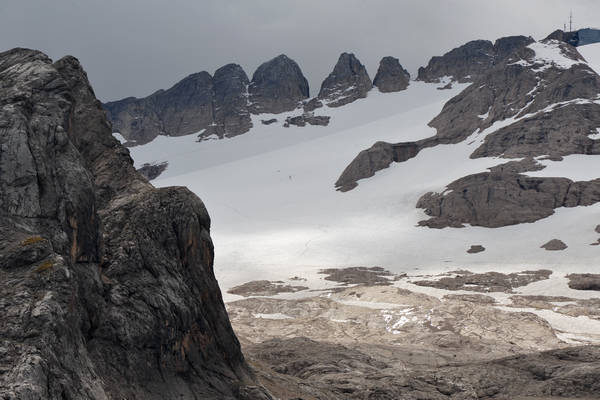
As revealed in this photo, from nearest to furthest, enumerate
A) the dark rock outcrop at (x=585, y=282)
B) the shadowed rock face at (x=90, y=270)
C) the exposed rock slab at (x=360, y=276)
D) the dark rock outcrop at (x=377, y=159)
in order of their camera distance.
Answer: the shadowed rock face at (x=90, y=270) → the dark rock outcrop at (x=585, y=282) → the exposed rock slab at (x=360, y=276) → the dark rock outcrop at (x=377, y=159)

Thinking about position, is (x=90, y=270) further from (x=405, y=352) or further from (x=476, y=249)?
(x=476, y=249)

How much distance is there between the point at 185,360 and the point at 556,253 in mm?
76834

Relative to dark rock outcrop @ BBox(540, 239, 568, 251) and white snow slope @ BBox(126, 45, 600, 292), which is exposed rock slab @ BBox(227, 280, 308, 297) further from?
dark rock outcrop @ BBox(540, 239, 568, 251)

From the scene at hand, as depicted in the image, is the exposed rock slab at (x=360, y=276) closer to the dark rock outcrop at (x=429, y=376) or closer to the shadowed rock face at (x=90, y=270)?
the dark rock outcrop at (x=429, y=376)

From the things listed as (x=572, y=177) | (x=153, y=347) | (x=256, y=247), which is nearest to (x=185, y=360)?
(x=153, y=347)

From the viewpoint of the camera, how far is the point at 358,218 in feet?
385

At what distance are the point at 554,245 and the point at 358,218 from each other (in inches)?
1768

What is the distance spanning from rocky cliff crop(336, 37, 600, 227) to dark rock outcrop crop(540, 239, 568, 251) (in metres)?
12.6

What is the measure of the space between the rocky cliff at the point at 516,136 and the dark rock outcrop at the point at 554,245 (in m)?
12.6

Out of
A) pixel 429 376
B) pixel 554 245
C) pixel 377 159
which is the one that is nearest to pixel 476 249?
pixel 554 245

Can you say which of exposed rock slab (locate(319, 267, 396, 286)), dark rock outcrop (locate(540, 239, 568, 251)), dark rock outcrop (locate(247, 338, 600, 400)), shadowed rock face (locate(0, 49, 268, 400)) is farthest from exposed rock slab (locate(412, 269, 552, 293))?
shadowed rock face (locate(0, 49, 268, 400))

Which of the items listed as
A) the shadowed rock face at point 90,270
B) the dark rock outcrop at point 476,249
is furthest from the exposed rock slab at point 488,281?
the shadowed rock face at point 90,270

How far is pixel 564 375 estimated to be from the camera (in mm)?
24062

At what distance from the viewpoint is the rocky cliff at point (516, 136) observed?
100 m
